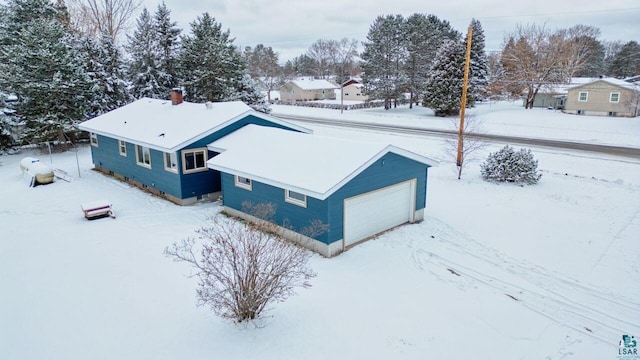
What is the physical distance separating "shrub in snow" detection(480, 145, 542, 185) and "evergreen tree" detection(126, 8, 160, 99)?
1097 inches

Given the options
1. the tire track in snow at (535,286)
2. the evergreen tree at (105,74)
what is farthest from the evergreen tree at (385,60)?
the tire track in snow at (535,286)

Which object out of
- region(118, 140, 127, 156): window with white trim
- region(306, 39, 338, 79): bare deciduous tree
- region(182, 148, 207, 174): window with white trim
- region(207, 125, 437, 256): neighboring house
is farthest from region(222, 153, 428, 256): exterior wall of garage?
region(306, 39, 338, 79): bare deciduous tree

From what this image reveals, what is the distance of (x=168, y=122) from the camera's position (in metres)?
19.2

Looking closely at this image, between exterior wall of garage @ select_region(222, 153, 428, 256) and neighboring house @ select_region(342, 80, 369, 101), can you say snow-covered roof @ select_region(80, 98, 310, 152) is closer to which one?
exterior wall of garage @ select_region(222, 153, 428, 256)

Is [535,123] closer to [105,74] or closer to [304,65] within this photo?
[105,74]

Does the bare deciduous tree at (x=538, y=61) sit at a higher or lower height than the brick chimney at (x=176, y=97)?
higher

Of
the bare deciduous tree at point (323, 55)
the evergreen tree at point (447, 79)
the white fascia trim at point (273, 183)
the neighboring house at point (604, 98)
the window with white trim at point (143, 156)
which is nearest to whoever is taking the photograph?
the white fascia trim at point (273, 183)

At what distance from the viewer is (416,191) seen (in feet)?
49.6

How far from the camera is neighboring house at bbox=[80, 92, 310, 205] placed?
16.9m

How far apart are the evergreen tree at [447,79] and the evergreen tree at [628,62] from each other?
154 ft

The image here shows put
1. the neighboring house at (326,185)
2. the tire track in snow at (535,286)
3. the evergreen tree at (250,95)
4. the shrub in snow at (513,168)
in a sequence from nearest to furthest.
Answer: the tire track in snow at (535,286), the neighboring house at (326,185), the shrub in snow at (513,168), the evergreen tree at (250,95)

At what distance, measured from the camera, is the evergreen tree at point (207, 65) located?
1389 inches

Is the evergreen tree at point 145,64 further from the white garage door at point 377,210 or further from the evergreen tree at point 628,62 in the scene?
the evergreen tree at point 628,62

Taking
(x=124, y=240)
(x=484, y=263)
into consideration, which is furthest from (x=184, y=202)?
(x=484, y=263)
